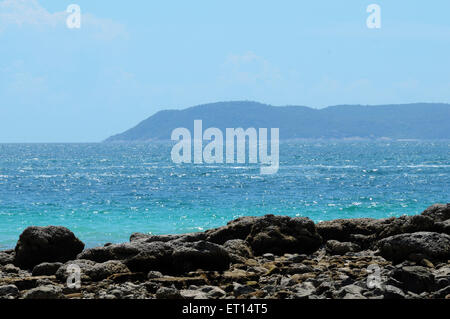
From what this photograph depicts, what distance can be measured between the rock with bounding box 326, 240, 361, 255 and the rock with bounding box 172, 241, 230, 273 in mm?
3187

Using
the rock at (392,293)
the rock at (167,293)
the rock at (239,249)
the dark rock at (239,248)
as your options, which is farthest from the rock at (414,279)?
the dark rock at (239,248)

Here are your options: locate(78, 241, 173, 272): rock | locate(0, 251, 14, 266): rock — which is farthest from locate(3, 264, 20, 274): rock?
locate(78, 241, 173, 272): rock

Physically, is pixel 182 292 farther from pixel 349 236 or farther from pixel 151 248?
pixel 349 236

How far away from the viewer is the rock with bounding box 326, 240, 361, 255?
539 inches

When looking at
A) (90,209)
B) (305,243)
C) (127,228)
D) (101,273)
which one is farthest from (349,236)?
(90,209)

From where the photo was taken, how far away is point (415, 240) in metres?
11.8

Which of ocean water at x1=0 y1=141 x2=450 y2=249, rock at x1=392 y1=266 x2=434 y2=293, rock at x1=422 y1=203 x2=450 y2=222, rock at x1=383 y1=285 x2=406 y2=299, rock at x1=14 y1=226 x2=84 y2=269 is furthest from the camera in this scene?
ocean water at x1=0 y1=141 x2=450 y2=249

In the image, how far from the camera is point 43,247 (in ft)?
42.4

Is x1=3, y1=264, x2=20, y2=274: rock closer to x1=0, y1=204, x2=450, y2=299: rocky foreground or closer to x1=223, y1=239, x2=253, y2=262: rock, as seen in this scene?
x1=0, y1=204, x2=450, y2=299: rocky foreground

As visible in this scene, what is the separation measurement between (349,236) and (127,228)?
40.8ft

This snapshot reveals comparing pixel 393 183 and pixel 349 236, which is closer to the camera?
pixel 349 236

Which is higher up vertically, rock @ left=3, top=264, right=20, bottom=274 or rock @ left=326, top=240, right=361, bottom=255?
rock @ left=326, top=240, right=361, bottom=255

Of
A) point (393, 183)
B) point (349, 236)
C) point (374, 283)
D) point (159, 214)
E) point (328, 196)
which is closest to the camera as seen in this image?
point (374, 283)

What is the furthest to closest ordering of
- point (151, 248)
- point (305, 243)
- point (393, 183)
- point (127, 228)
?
point (393, 183), point (127, 228), point (305, 243), point (151, 248)
